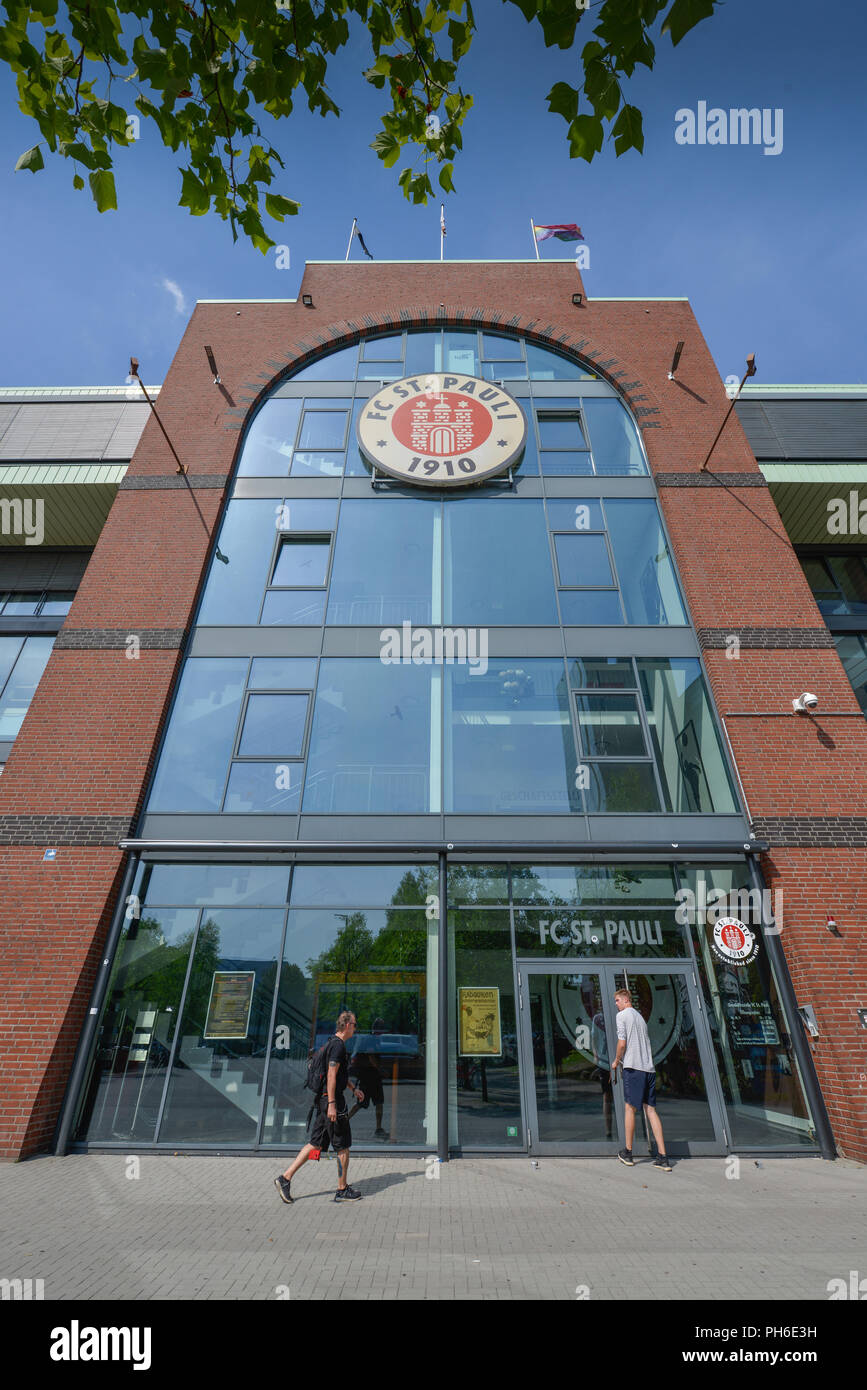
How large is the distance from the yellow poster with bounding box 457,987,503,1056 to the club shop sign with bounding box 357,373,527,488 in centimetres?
843

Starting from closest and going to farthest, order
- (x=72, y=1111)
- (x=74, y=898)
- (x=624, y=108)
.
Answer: (x=624, y=108) < (x=72, y=1111) < (x=74, y=898)

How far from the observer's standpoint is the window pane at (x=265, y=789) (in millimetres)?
9547

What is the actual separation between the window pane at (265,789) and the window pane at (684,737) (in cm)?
523

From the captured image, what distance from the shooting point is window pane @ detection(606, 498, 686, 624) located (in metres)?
11.3

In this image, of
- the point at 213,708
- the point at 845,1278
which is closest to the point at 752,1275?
the point at 845,1278

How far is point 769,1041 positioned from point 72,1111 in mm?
8336

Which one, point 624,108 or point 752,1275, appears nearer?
point 624,108

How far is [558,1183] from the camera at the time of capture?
6914mm

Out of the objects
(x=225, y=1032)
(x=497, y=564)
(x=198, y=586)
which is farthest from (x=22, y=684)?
(x=497, y=564)

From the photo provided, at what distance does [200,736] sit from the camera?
10180 millimetres

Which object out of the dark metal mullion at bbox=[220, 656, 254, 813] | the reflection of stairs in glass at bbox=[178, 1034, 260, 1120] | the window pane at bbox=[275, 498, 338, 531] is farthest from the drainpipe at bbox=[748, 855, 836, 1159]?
the window pane at bbox=[275, 498, 338, 531]

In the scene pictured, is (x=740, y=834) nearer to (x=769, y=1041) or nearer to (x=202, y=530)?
(x=769, y=1041)

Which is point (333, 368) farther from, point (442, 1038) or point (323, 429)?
point (442, 1038)

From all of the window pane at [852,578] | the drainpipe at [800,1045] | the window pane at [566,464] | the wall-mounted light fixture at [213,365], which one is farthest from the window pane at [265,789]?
the window pane at [852,578]
